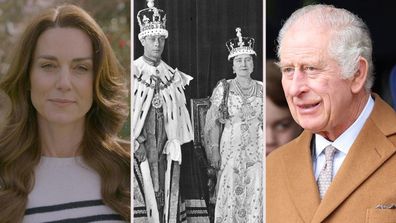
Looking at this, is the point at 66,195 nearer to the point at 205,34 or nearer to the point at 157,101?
the point at 157,101

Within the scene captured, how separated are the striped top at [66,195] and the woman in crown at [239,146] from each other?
581mm

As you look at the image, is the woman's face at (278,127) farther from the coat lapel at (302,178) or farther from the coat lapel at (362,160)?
the coat lapel at (362,160)

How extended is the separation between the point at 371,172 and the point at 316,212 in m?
0.34

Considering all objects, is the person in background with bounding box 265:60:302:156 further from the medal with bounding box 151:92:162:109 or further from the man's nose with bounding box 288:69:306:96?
the medal with bounding box 151:92:162:109

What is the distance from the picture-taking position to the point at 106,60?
14.9ft

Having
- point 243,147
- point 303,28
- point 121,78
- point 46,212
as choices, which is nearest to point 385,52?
point 303,28

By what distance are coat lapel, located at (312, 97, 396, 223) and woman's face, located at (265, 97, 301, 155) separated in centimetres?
32

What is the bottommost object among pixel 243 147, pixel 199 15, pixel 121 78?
pixel 243 147

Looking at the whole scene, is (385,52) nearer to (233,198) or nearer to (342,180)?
(342,180)

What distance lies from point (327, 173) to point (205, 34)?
0.94 m

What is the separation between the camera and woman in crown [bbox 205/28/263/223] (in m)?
4.54

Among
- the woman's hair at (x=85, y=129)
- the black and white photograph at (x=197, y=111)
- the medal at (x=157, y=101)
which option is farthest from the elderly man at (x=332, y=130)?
the woman's hair at (x=85, y=129)

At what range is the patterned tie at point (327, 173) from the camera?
174 inches

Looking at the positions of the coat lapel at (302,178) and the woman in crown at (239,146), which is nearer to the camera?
the coat lapel at (302,178)
